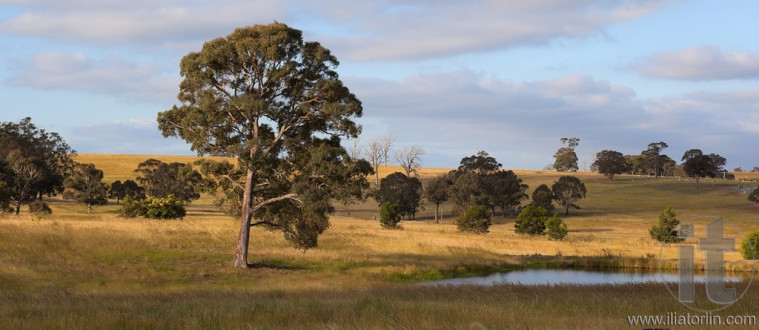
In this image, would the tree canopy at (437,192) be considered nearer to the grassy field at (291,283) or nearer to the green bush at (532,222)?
the green bush at (532,222)

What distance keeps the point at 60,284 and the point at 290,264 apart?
1217 centimetres

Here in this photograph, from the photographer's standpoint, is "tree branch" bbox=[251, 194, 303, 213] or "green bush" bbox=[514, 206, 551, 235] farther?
"green bush" bbox=[514, 206, 551, 235]

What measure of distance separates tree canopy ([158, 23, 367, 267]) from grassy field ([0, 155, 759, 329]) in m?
3.47

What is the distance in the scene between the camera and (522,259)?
45.8 metres

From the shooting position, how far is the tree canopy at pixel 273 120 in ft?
108

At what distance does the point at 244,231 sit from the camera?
3462 centimetres

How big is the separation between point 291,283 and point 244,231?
5445 millimetres

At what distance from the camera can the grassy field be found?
13.7 m

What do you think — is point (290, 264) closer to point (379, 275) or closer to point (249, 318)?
point (379, 275)

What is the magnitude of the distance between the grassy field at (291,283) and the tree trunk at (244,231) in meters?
1.05

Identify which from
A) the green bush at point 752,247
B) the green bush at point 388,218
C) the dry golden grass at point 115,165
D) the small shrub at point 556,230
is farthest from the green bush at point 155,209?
the dry golden grass at point 115,165

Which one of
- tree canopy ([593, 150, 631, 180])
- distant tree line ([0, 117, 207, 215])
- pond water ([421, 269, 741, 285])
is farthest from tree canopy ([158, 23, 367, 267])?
tree canopy ([593, 150, 631, 180])

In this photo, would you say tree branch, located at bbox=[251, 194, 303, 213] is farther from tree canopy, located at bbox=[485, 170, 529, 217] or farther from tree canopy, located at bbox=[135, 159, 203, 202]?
tree canopy, located at bbox=[485, 170, 529, 217]

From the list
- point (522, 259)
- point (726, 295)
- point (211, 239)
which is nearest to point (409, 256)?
point (522, 259)
